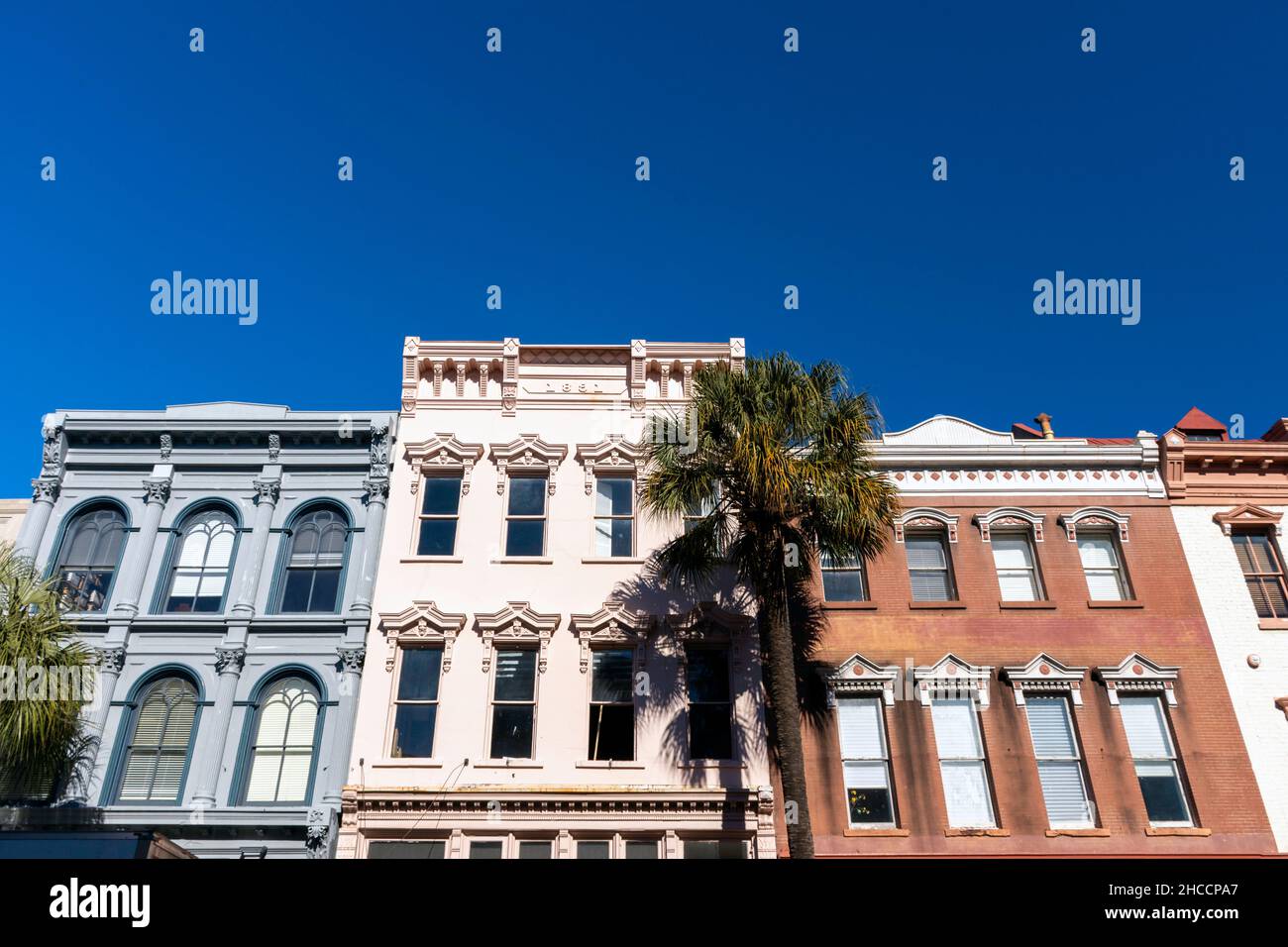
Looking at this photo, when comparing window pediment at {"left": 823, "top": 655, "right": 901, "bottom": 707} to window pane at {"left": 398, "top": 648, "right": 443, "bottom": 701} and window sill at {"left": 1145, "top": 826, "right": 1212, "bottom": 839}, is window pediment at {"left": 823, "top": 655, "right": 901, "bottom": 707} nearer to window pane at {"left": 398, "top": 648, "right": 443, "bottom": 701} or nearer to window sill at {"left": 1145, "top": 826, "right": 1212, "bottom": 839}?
window sill at {"left": 1145, "top": 826, "right": 1212, "bottom": 839}

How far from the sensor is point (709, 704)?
64.8ft

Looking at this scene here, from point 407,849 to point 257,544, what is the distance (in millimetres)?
7334

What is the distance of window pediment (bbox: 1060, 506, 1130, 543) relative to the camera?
21.4 metres

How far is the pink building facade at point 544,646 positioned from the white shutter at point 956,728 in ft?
11.6

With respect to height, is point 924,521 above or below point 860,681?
above

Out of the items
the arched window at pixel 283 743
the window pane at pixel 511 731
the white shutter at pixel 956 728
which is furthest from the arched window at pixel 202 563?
the white shutter at pixel 956 728

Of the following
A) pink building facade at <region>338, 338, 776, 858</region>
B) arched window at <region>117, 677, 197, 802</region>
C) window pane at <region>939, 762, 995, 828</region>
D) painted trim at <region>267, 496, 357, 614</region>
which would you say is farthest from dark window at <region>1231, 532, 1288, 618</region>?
arched window at <region>117, 677, 197, 802</region>

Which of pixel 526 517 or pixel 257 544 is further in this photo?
pixel 526 517

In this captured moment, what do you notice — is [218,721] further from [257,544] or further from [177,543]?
[177,543]

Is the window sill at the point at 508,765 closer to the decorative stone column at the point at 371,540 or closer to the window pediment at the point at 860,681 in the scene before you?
the decorative stone column at the point at 371,540

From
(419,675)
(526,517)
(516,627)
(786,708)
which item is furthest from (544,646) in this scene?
(786,708)

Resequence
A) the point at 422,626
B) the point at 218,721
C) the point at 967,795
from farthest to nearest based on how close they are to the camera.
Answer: the point at 422,626 < the point at 218,721 < the point at 967,795

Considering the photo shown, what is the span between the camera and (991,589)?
20.8 m
